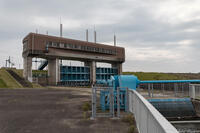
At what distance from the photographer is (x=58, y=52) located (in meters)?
48.3

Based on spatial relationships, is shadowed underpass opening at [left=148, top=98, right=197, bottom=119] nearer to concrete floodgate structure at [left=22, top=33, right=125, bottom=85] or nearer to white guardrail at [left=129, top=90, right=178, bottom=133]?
white guardrail at [left=129, top=90, right=178, bottom=133]

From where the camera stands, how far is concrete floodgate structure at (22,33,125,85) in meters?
44.2

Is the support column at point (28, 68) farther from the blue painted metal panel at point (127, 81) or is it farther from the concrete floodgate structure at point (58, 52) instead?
the blue painted metal panel at point (127, 81)

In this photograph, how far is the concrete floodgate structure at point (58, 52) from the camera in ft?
145

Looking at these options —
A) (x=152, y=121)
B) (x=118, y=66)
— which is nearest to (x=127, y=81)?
(x=152, y=121)

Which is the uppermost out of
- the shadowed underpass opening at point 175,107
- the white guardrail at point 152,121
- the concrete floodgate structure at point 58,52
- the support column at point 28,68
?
the concrete floodgate structure at point 58,52

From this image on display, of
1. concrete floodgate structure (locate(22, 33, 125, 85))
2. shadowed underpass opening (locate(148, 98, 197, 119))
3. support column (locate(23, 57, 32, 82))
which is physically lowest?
shadowed underpass opening (locate(148, 98, 197, 119))

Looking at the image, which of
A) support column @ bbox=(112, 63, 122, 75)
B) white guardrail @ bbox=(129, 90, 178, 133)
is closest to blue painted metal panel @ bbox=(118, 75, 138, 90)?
A: white guardrail @ bbox=(129, 90, 178, 133)

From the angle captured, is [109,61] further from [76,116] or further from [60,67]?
[76,116]

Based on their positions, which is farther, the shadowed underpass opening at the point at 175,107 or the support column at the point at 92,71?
the support column at the point at 92,71

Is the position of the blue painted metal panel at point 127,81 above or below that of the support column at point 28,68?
below

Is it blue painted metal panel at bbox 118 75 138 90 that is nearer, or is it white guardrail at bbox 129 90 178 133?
white guardrail at bbox 129 90 178 133

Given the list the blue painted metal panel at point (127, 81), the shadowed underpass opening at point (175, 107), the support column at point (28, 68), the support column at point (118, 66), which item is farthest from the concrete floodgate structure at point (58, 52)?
the blue painted metal panel at point (127, 81)

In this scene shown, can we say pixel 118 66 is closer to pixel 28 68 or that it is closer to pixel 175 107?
pixel 28 68
